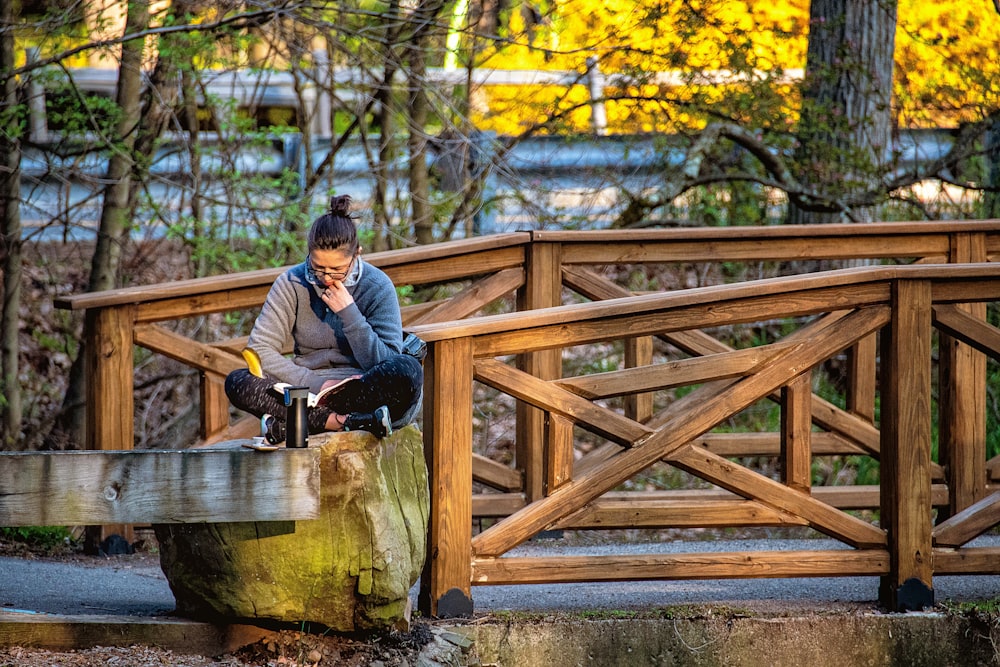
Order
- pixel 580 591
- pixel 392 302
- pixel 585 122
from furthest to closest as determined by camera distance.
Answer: pixel 585 122, pixel 580 591, pixel 392 302

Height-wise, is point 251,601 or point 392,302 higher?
point 392,302

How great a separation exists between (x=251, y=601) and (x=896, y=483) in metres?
2.41

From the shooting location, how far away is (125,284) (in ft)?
28.2

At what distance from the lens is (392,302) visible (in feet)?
12.6

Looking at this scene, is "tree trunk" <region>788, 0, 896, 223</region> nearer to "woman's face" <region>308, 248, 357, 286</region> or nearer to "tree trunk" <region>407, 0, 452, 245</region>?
"tree trunk" <region>407, 0, 452, 245</region>

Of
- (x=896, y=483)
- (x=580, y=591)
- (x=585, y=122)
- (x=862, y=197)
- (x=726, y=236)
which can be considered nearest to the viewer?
(x=896, y=483)

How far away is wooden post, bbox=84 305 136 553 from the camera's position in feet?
17.0

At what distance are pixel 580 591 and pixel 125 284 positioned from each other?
16.7 ft

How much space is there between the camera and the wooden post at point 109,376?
17.0ft

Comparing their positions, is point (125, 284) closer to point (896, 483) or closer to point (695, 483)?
point (695, 483)

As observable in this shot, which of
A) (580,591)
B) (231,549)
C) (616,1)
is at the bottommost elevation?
(580,591)

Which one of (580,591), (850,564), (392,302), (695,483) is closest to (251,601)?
(392,302)

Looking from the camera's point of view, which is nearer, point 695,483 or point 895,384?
Answer: point 895,384

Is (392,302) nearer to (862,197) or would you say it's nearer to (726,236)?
(726,236)
